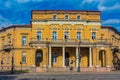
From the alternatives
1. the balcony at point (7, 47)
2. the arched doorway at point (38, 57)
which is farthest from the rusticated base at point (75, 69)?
the balcony at point (7, 47)

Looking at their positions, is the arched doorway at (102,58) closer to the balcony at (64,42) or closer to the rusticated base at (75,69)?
the balcony at (64,42)

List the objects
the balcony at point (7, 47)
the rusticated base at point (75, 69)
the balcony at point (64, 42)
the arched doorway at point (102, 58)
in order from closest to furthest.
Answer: the rusticated base at point (75, 69), the balcony at point (64, 42), the arched doorway at point (102, 58), the balcony at point (7, 47)

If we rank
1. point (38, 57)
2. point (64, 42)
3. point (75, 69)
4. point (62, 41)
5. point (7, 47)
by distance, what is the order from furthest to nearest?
point (7, 47) < point (38, 57) < point (62, 41) < point (64, 42) < point (75, 69)

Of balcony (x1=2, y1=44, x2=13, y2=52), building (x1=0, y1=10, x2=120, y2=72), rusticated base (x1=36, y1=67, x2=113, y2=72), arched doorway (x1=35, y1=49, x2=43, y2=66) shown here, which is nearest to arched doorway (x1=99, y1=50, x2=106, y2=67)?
building (x1=0, y1=10, x2=120, y2=72)

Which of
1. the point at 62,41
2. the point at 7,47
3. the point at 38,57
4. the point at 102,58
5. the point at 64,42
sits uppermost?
the point at 62,41

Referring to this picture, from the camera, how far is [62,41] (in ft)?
236

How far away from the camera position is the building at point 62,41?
71750mm

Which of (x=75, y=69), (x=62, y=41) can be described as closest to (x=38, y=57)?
(x=62, y=41)

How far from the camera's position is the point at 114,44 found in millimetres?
82562

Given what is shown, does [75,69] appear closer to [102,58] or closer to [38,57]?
[102,58]

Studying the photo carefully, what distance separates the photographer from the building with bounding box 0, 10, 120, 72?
7175cm

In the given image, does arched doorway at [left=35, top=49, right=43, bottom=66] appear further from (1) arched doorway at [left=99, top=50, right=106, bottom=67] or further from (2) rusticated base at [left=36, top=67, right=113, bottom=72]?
(1) arched doorway at [left=99, top=50, right=106, bottom=67]

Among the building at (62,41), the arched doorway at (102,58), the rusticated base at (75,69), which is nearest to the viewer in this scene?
the rusticated base at (75,69)

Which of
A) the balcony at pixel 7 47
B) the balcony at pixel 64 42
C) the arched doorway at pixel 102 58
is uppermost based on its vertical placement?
the balcony at pixel 64 42
